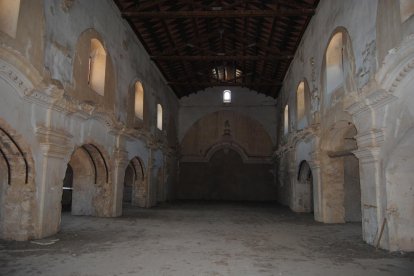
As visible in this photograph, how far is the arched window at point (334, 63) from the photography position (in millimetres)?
9922

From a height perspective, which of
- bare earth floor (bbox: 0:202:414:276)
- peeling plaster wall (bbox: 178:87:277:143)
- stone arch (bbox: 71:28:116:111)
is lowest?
bare earth floor (bbox: 0:202:414:276)

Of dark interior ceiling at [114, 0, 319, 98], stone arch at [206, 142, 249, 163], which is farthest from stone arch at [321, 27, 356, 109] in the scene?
stone arch at [206, 142, 249, 163]

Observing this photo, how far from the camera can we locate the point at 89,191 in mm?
11484

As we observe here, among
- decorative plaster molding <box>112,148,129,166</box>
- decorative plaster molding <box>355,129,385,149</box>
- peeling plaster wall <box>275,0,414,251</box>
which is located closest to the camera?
peeling plaster wall <box>275,0,414,251</box>

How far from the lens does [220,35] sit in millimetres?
15867

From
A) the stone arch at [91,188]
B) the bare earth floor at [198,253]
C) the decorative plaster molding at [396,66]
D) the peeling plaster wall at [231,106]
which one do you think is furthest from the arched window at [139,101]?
the decorative plaster molding at [396,66]

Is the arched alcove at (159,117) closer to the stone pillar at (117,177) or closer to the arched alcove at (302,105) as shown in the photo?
the stone pillar at (117,177)

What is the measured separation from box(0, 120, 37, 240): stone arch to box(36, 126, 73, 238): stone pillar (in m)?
0.18

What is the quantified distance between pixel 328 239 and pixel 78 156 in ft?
25.7

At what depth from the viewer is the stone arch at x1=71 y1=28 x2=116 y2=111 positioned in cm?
907

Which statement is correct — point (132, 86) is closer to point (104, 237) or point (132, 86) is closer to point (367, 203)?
point (104, 237)

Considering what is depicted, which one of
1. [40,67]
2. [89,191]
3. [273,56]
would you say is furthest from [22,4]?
[273,56]

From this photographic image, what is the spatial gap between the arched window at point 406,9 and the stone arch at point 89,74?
741 centimetres

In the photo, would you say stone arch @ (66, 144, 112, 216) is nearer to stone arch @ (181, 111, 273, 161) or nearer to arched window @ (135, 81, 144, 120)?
arched window @ (135, 81, 144, 120)
